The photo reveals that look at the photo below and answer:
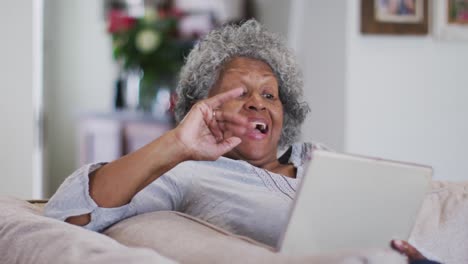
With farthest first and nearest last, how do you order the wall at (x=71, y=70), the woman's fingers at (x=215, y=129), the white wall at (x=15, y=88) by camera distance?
the wall at (x=71, y=70)
the white wall at (x=15, y=88)
the woman's fingers at (x=215, y=129)

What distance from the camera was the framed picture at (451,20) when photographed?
329 centimetres

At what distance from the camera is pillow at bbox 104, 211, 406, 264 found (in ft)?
3.05

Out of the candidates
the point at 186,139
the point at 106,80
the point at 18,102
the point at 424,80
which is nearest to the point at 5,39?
the point at 18,102

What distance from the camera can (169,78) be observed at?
4.79 meters

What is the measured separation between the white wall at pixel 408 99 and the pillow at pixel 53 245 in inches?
79.5

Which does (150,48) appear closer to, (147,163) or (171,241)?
(147,163)

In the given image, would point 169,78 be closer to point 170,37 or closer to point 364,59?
point 170,37

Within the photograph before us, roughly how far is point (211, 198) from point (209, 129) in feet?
0.48

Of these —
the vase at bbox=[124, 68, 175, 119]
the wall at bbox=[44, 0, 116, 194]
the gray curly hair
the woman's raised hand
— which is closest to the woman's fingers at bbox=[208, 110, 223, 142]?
the woman's raised hand

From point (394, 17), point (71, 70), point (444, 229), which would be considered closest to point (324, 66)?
point (394, 17)

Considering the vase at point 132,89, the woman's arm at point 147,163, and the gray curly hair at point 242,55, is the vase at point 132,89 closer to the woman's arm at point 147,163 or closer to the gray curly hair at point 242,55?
the gray curly hair at point 242,55

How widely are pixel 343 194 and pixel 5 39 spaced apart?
1613mm

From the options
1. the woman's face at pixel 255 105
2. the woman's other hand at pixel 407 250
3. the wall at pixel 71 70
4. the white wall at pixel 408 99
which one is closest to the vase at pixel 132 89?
the wall at pixel 71 70

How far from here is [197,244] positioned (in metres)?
1.15
